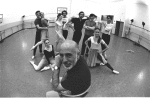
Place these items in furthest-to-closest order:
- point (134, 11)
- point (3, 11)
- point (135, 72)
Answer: point (134, 11), point (3, 11), point (135, 72)

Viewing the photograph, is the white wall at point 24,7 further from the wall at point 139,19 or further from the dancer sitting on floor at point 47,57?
the wall at point 139,19

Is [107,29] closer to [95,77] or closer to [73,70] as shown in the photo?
[95,77]

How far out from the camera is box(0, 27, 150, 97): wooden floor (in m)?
3.09

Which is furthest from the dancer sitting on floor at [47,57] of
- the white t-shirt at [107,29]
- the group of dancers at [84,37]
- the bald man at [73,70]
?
the bald man at [73,70]

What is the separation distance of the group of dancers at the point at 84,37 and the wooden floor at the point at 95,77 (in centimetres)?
32

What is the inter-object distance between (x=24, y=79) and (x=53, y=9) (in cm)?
790

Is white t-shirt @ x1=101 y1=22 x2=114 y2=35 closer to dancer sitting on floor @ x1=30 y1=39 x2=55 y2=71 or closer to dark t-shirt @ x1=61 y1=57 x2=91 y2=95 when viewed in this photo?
dancer sitting on floor @ x1=30 y1=39 x2=55 y2=71

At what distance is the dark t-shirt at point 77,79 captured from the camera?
100cm

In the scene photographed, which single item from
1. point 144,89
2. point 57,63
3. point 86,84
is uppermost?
point 57,63

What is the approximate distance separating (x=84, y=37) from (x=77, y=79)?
3.84 metres

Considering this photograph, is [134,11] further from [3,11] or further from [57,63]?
[57,63]

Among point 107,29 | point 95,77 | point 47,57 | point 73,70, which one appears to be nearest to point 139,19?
point 107,29

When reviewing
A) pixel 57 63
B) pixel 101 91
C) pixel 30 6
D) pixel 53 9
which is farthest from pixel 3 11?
pixel 57 63

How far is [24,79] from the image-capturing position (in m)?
3.49
